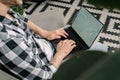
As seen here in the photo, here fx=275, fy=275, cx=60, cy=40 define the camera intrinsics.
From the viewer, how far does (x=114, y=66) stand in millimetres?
95

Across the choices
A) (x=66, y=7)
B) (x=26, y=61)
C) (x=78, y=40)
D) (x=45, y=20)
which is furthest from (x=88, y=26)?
(x=66, y=7)

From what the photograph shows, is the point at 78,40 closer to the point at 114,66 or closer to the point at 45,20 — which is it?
the point at 45,20

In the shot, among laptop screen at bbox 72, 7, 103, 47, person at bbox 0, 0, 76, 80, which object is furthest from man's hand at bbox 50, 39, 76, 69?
laptop screen at bbox 72, 7, 103, 47

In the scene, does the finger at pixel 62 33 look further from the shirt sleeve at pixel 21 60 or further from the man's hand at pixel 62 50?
the shirt sleeve at pixel 21 60

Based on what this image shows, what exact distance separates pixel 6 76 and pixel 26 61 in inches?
4.3

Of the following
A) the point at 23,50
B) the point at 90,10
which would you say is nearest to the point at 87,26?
the point at 23,50

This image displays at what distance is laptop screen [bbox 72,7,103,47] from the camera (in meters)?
1.46

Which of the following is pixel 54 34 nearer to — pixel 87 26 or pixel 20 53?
pixel 87 26

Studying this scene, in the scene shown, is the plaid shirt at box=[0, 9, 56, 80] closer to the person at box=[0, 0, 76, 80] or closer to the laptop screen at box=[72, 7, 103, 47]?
the person at box=[0, 0, 76, 80]

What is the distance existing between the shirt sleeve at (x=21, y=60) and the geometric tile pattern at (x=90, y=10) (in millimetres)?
1115

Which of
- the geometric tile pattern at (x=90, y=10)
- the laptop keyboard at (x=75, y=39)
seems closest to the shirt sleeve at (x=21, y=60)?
the laptop keyboard at (x=75, y=39)

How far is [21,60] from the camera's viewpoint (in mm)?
1093

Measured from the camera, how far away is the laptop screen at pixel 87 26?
146cm

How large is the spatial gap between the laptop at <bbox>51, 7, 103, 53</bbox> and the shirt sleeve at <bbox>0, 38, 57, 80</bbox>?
28cm
